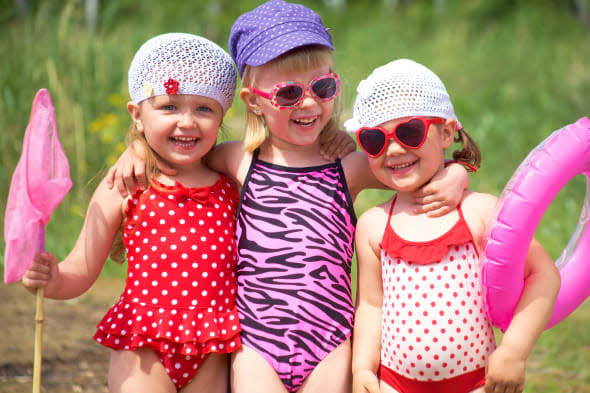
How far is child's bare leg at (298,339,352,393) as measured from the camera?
2.82 m

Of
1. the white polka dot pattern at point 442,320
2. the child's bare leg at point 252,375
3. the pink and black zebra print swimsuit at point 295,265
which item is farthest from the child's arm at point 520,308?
the child's bare leg at point 252,375

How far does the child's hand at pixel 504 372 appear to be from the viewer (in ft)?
7.94

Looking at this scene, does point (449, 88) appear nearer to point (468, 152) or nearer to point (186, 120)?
point (468, 152)

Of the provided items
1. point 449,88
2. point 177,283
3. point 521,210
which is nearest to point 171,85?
point 177,283

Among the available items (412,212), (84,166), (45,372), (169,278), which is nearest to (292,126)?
(412,212)

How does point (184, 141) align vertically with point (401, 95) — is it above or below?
below

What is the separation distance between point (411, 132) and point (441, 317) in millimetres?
715

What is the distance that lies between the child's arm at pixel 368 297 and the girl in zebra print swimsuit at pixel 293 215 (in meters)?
0.10

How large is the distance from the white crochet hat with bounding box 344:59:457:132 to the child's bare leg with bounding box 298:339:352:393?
0.95 meters

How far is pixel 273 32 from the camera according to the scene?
2938 millimetres

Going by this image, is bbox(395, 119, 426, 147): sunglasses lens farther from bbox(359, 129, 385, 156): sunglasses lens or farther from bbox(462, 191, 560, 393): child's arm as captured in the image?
bbox(462, 191, 560, 393): child's arm

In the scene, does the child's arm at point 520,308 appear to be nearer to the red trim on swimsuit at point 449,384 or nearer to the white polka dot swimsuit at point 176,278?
the red trim on swimsuit at point 449,384

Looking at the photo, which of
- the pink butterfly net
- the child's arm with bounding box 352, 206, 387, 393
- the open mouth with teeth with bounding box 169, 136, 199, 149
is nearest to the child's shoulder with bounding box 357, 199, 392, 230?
the child's arm with bounding box 352, 206, 387, 393

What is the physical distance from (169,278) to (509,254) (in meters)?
1.36
